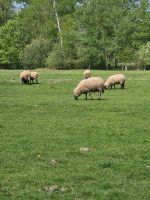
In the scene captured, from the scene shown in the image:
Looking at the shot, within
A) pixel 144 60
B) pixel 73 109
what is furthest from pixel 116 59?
pixel 73 109

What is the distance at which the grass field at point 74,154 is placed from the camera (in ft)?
33.2

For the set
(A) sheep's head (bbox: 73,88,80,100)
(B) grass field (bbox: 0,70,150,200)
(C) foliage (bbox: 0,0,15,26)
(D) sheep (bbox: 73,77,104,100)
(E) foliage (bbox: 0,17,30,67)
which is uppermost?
(C) foliage (bbox: 0,0,15,26)

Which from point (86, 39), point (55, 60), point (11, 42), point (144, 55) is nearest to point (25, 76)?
point (55, 60)

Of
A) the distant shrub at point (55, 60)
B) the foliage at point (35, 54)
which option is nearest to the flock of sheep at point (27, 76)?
the distant shrub at point (55, 60)

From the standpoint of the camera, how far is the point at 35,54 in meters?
96.6

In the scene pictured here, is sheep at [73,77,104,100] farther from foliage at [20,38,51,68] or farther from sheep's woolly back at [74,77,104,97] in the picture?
foliage at [20,38,51,68]

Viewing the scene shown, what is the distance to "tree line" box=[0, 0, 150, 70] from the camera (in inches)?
3718

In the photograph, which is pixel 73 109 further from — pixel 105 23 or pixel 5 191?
pixel 105 23

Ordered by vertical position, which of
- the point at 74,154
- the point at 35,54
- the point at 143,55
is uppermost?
the point at 35,54

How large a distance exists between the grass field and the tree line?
71.8 m

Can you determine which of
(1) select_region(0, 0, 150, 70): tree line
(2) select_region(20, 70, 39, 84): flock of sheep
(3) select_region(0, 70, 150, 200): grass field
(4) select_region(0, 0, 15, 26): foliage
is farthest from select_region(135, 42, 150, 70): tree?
(3) select_region(0, 70, 150, 200): grass field

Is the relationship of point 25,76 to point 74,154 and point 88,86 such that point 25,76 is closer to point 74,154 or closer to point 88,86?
point 88,86

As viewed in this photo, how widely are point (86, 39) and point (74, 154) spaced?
3285 inches

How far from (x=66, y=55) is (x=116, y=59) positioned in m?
9.77
